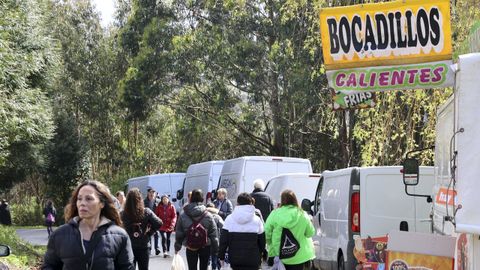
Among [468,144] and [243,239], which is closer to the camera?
[468,144]

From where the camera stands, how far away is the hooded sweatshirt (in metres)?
11.6

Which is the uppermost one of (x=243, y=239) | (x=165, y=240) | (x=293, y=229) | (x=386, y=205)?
(x=386, y=205)

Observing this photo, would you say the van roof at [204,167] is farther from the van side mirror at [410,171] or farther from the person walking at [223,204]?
the van side mirror at [410,171]

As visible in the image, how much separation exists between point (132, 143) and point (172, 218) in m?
39.8

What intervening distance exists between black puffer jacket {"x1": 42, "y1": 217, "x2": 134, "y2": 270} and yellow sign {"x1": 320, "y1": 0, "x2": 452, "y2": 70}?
313cm

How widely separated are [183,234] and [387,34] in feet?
18.2

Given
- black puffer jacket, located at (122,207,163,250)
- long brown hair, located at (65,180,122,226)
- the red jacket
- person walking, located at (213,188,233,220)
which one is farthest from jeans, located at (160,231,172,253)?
long brown hair, located at (65,180,122,226)

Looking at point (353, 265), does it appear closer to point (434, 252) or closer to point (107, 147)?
point (434, 252)

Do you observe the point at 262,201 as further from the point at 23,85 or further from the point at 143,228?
the point at 23,85

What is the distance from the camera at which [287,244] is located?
11609 mm

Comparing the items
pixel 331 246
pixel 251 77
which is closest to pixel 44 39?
pixel 251 77

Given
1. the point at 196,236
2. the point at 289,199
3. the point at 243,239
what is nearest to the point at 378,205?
the point at 289,199

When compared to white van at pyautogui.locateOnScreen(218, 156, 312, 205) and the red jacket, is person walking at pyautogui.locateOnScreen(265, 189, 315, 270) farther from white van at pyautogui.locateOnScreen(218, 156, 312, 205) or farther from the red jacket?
white van at pyautogui.locateOnScreen(218, 156, 312, 205)

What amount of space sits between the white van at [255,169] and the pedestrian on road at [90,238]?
1643 cm
